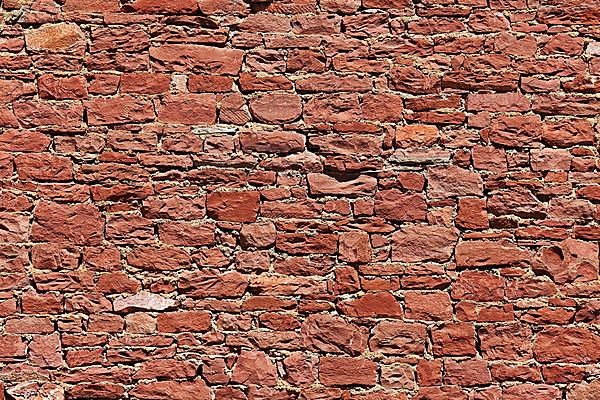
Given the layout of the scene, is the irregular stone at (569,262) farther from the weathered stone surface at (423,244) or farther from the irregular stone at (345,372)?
the irregular stone at (345,372)

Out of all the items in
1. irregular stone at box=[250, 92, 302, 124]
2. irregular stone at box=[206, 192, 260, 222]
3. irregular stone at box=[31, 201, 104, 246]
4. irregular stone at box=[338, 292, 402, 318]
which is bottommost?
irregular stone at box=[338, 292, 402, 318]

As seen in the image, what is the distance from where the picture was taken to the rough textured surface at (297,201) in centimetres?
367

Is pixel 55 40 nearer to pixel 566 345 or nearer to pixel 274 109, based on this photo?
pixel 274 109

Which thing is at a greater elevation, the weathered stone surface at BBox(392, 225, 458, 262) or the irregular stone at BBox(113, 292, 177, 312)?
the weathered stone surface at BBox(392, 225, 458, 262)

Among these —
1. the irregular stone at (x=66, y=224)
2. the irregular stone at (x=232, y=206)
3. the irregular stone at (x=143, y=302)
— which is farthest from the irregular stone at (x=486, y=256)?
the irregular stone at (x=66, y=224)

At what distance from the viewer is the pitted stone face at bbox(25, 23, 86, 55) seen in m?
3.74

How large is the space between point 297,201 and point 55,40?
132cm

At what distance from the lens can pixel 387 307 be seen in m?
3.69

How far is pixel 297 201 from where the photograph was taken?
12.2 ft

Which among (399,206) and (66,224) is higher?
(399,206)

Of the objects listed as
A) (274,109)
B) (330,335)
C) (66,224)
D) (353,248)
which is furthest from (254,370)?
(274,109)

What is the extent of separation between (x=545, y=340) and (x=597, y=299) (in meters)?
0.30

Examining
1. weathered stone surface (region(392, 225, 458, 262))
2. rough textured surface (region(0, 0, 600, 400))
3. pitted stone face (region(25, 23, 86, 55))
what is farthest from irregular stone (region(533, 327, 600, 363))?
pitted stone face (region(25, 23, 86, 55))

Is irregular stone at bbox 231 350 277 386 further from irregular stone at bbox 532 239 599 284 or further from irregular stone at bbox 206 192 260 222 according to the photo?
irregular stone at bbox 532 239 599 284
